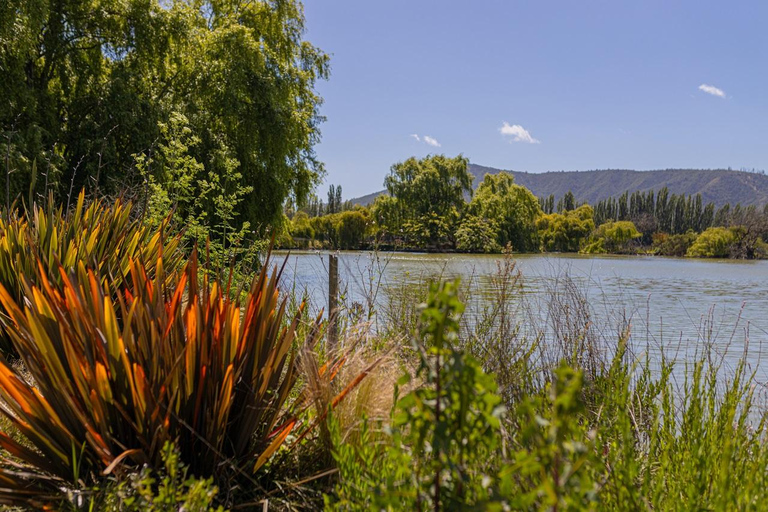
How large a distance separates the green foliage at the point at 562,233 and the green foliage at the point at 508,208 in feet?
42.6

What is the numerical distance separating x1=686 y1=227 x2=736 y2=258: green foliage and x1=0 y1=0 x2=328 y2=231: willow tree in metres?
56.3

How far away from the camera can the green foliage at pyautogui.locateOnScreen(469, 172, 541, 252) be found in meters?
52.5

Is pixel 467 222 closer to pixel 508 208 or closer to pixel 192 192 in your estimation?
pixel 508 208

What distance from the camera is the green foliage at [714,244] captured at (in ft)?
189

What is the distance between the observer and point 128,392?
5.97 feet

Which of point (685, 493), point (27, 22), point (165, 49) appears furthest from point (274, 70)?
point (685, 493)


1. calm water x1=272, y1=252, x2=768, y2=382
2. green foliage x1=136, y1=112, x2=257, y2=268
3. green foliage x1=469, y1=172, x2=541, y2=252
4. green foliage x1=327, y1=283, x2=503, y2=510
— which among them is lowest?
calm water x1=272, y1=252, x2=768, y2=382

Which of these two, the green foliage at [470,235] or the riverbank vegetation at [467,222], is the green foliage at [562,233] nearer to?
the riverbank vegetation at [467,222]

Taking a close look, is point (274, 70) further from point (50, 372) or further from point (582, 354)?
point (50, 372)

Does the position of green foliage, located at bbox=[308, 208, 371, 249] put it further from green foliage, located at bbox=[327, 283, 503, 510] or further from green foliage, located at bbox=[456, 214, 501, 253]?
green foliage, located at bbox=[327, 283, 503, 510]

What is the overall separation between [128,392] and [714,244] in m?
66.5

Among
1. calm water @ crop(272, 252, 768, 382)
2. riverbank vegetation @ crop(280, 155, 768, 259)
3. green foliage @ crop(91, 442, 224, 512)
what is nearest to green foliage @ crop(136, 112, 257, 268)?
calm water @ crop(272, 252, 768, 382)

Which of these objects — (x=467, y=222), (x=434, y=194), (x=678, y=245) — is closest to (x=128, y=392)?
(x=467, y=222)

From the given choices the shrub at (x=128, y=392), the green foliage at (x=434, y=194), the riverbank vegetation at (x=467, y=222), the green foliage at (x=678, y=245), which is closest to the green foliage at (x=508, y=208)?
the riverbank vegetation at (x=467, y=222)
